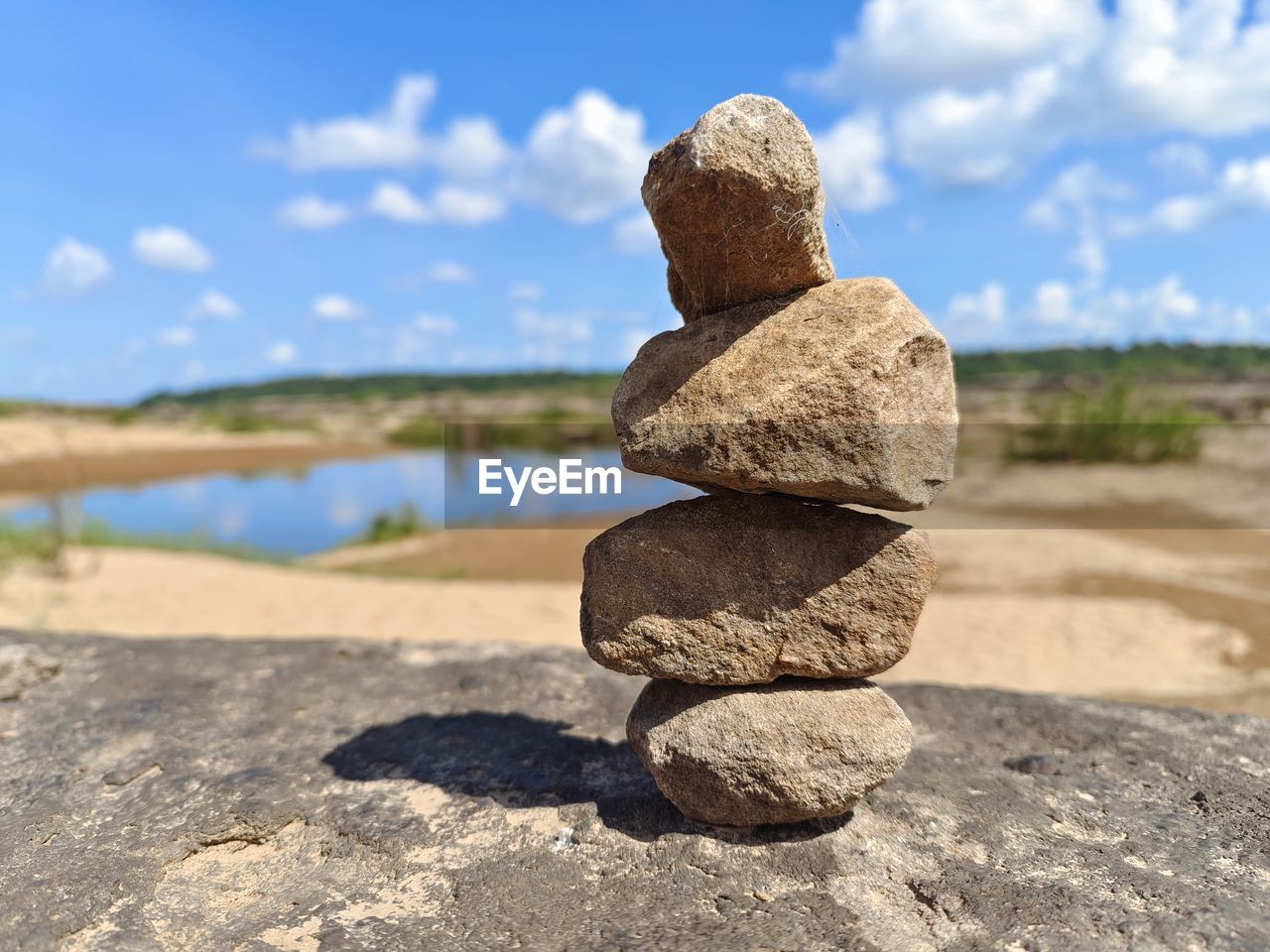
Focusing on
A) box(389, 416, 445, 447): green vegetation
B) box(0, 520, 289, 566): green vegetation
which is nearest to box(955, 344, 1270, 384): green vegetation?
box(0, 520, 289, 566): green vegetation

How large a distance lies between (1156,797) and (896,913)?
1770mm

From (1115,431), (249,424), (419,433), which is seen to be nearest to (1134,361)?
(1115,431)

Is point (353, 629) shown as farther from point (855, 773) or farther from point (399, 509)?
point (399, 509)

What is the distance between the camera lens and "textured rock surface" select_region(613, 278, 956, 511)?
3139 mm

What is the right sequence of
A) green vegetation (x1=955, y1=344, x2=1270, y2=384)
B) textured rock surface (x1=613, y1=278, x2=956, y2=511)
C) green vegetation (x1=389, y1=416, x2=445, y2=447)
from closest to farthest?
textured rock surface (x1=613, y1=278, x2=956, y2=511)
green vegetation (x1=955, y1=344, x2=1270, y2=384)
green vegetation (x1=389, y1=416, x2=445, y2=447)

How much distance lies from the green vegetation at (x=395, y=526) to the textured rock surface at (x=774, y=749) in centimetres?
1566

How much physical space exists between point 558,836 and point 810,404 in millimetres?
2017

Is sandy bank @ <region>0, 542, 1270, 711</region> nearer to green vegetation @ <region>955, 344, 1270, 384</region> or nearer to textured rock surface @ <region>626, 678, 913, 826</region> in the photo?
green vegetation @ <region>955, 344, 1270, 384</region>

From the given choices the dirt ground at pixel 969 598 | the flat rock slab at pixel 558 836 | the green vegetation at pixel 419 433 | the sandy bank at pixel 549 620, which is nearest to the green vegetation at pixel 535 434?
the dirt ground at pixel 969 598

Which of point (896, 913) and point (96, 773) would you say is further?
point (96, 773)

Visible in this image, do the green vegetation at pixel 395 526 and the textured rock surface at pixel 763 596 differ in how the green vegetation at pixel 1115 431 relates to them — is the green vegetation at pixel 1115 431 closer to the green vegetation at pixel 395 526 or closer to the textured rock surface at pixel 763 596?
the green vegetation at pixel 395 526

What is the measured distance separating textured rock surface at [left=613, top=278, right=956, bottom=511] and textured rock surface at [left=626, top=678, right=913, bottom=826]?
837 millimetres

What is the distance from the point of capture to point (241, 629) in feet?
32.0

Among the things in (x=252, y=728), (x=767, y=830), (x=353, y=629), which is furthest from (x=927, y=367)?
(x=353, y=629)
